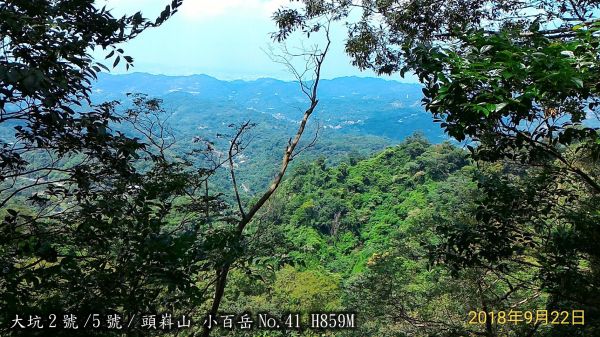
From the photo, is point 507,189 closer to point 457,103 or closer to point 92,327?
point 457,103

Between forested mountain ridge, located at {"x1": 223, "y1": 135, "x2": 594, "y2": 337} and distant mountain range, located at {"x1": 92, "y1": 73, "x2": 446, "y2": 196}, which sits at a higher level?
distant mountain range, located at {"x1": 92, "y1": 73, "x2": 446, "y2": 196}

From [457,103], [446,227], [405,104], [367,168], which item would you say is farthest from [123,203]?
[405,104]

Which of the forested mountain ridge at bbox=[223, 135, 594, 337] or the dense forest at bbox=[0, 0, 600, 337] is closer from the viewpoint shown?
the dense forest at bbox=[0, 0, 600, 337]

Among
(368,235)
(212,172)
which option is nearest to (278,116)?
(368,235)

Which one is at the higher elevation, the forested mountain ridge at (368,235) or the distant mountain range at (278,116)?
the distant mountain range at (278,116)

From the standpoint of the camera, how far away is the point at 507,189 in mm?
2754

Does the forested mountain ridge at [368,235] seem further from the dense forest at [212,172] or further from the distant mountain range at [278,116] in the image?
the distant mountain range at [278,116]

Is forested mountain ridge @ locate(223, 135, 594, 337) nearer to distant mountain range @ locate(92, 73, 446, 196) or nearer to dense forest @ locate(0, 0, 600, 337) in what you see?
dense forest @ locate(0, 0, 600, 337)

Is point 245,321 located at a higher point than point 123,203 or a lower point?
lower

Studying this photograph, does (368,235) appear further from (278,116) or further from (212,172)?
(278,116)

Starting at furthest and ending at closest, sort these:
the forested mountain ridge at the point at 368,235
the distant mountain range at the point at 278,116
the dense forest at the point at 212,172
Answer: the distant mountain range at the point at 278,116, the forested mountain ridge at the point at 368,235, the dense forest at the point at 212,172

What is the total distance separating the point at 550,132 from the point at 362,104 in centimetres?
16073

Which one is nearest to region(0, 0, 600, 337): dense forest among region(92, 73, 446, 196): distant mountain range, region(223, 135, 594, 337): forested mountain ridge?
region(223, 135, 594, 337): forested mountain ridge

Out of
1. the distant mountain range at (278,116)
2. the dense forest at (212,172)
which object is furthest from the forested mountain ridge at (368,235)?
the distant mountain range at (278,116)
